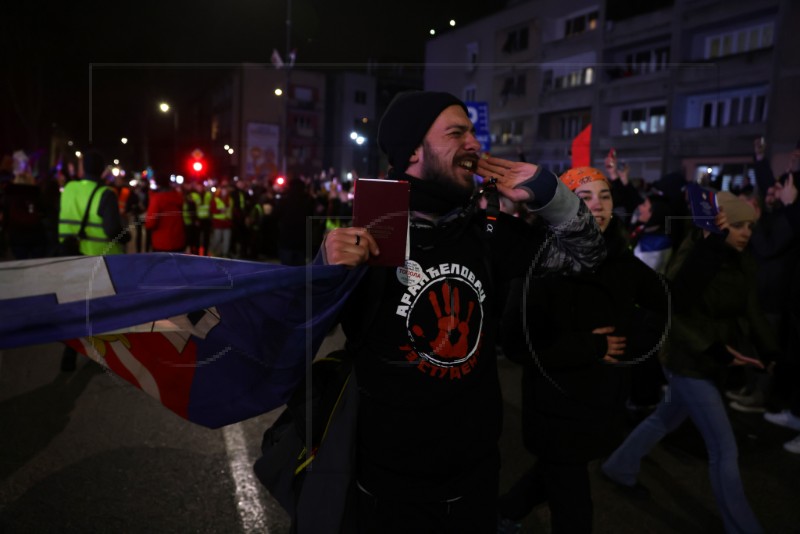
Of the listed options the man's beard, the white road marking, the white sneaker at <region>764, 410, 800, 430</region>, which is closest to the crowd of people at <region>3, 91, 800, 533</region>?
the man's beard

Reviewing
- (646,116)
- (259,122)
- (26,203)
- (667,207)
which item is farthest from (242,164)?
(667,207)

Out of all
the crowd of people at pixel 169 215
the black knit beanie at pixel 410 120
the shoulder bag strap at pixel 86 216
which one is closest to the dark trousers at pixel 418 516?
the black knit beanie at pixel 410 120

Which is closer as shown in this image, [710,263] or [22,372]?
[710,263]

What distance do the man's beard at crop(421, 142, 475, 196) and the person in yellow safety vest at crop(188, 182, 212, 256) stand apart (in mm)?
14630

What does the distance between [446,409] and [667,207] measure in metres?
5.15

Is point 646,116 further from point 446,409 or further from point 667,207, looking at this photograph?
point 446,409

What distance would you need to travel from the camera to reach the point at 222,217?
49.9 feet

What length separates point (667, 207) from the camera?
6.46 m

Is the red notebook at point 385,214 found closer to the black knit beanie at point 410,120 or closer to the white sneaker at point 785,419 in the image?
the black knit beanie at point 410,120

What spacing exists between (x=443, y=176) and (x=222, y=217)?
13728 mm

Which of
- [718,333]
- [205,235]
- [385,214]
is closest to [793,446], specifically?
[718,333]

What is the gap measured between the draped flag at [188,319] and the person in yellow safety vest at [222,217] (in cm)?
1364

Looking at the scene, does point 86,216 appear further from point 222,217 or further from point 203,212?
point 203,212

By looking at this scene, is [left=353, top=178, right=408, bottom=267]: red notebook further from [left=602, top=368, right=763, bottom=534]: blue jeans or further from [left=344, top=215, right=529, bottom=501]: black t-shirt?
[left=602, top=368, right=763, bottom=534]: blue jeans
